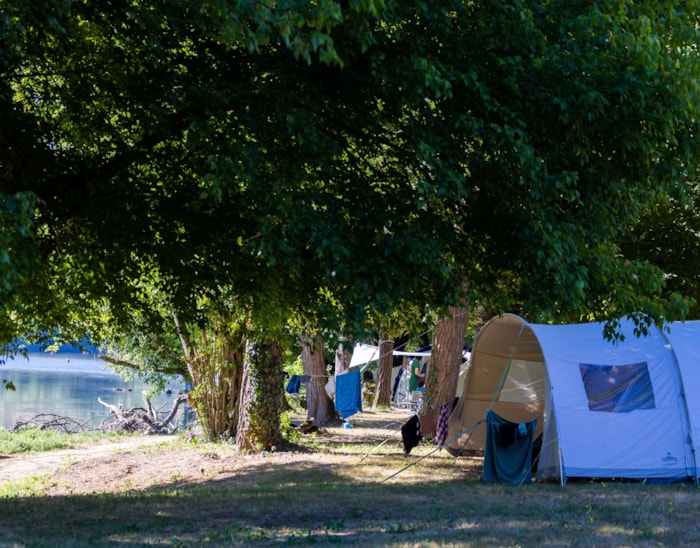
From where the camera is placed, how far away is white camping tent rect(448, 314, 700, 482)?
440 inches

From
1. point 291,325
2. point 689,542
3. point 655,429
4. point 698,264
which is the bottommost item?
point 689,542

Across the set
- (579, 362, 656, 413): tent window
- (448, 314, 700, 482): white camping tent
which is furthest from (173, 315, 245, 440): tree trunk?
(579, 362, 656, 413): tent window

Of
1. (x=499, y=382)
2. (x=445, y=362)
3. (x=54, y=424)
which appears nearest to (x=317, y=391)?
(x=445, y=362)

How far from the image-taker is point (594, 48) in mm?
7965

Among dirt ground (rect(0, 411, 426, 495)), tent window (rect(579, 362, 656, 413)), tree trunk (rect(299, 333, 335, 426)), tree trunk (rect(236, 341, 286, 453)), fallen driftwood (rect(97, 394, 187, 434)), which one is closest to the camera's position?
tent window (rect(579, 362, 656, 413))

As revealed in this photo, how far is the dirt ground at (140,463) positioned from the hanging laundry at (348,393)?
1.89 feet

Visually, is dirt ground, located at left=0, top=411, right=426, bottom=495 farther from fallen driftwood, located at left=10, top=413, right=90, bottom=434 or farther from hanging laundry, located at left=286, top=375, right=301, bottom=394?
hanging laundry, located at left=286, top=375, right=301, bottom=394

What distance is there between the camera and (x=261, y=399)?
14.5m

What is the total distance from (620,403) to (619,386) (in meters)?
0.24

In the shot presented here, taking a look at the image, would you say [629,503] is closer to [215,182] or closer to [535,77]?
[535,77]

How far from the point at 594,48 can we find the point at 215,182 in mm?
3871

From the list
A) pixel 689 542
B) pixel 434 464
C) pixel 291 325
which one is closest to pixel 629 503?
pixel 689 542

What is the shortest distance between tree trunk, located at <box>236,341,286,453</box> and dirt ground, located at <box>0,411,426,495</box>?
284 mm

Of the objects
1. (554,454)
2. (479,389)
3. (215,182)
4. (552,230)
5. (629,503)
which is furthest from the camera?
(479,389)
